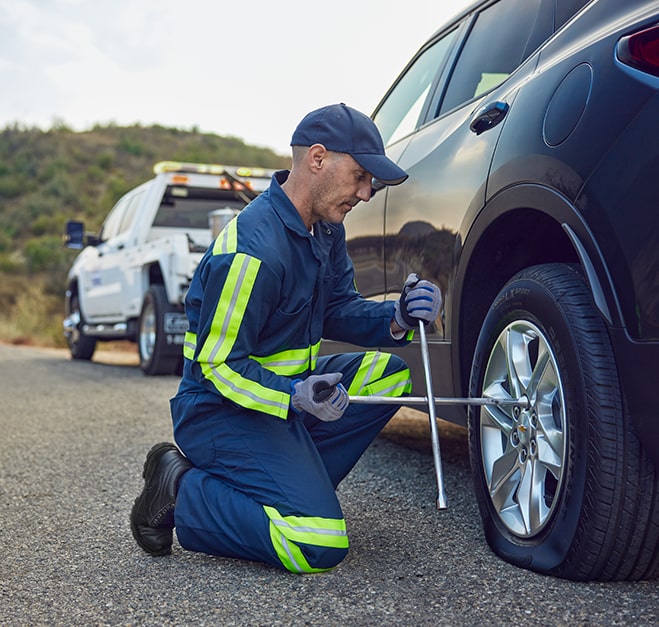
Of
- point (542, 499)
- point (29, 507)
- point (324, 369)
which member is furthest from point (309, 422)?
point (29, 507)

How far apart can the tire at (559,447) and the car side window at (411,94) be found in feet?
5.51

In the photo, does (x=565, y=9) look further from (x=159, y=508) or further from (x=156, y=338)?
(x=156, y=338)

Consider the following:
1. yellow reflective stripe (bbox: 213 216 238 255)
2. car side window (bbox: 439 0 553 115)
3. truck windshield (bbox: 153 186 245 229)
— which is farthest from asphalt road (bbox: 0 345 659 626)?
truck windshield (bbox: 153 186 245 229)

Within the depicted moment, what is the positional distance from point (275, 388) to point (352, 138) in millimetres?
822

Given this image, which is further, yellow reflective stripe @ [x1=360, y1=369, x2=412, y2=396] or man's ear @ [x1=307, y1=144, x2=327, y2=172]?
yellow reflective stripe @ [x1=360, y1=369, x2=412, y2=396]

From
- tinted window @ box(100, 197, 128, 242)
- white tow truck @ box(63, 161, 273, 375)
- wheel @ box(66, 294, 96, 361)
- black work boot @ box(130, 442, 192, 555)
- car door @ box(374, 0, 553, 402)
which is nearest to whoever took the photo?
black work boot @ box(130, 442, 192, 555)

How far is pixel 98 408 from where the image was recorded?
22.0 ft

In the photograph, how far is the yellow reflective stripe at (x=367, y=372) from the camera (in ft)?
10.5

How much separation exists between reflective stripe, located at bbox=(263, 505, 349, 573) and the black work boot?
369 millimetres

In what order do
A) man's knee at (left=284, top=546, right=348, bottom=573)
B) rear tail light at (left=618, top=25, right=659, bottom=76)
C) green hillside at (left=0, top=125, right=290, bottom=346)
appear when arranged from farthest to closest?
1. green hillside at (left=0, top=125, right=290, bottom=346)
2. man's knee at (left=284, top=546, right=348, bottom=573)
3. rear tail light at (left=618, top=25, right=659, bottom=76)

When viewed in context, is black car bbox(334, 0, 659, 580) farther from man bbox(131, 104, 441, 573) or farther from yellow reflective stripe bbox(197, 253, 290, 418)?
yellow reflective stripe bbox(197, 253, 290, 418)

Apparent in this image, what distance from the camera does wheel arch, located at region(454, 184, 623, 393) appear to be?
7.66ft

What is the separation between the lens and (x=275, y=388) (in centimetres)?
267

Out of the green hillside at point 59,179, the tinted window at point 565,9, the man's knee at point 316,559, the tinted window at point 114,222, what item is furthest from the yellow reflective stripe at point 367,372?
the green hillside at point 59,179
